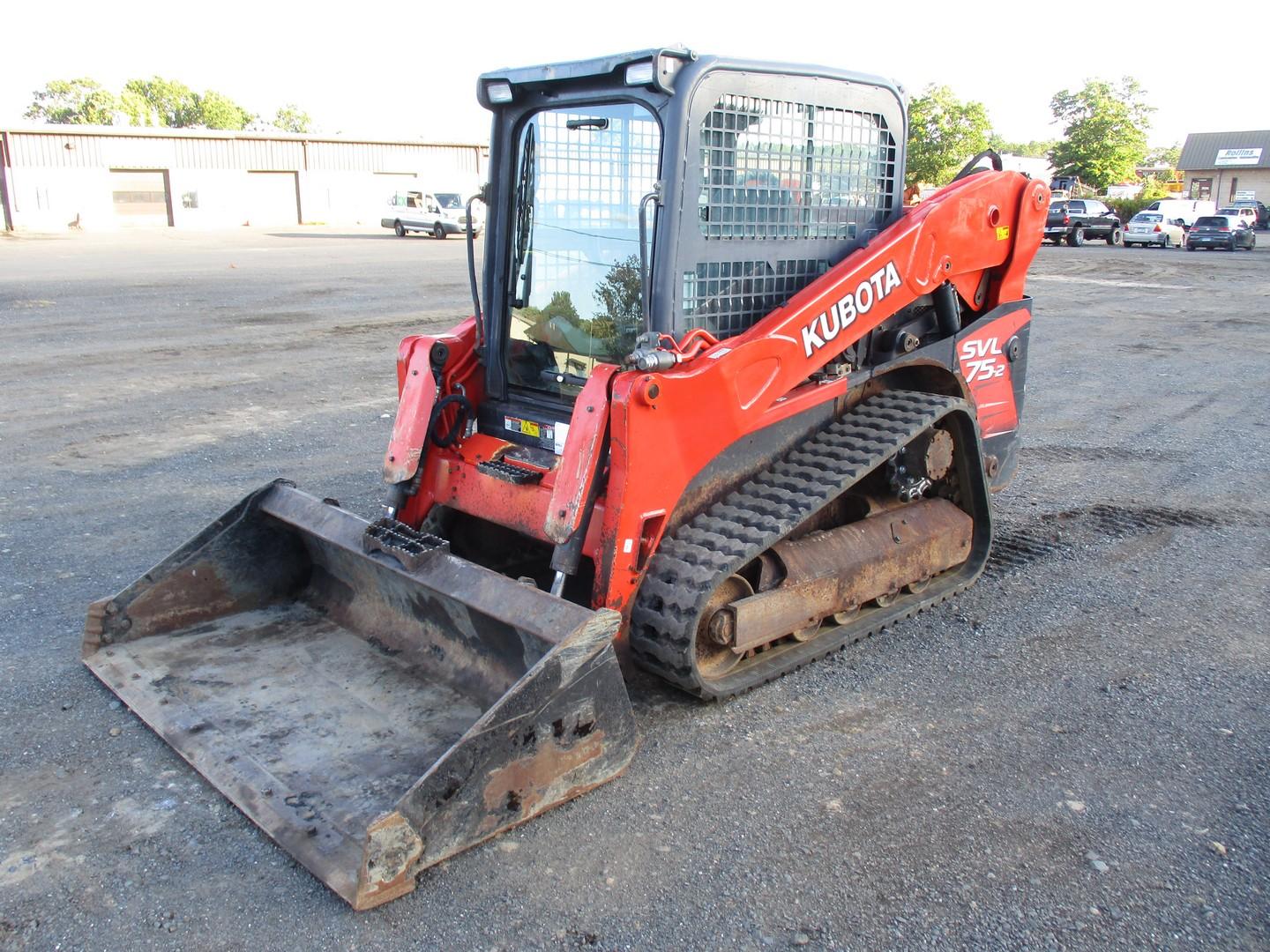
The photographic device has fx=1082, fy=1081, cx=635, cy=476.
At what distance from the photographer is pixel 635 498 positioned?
4.06 m

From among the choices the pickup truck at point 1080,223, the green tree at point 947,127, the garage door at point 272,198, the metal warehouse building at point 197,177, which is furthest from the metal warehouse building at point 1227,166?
the garage door at point 272,198

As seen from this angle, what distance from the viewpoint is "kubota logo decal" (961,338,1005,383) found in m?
5.69

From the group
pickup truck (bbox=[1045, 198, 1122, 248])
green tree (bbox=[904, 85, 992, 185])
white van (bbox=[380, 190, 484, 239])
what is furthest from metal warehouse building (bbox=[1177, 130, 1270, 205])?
white van (bbox=[380, 190, 484, 239])

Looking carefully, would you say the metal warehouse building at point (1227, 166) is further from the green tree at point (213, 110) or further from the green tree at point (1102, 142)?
the green tree at point (213, 110)

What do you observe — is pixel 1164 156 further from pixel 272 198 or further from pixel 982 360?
pixel 982 360

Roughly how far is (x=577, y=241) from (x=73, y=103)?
10490 centimetres

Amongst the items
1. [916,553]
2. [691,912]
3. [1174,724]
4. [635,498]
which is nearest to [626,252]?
[635,498]

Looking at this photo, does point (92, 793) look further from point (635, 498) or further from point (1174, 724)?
point (1174, 724)

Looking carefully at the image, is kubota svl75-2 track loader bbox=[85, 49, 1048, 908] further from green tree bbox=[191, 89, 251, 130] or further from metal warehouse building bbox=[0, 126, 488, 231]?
green tree bbox=[191, 89, 251, 130]

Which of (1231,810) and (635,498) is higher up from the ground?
(635,498)

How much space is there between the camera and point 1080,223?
35062mm

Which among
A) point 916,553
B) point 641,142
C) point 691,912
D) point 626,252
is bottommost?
point 691,912

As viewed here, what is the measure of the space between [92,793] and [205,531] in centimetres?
141

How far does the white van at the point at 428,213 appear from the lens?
3638 centimetres
